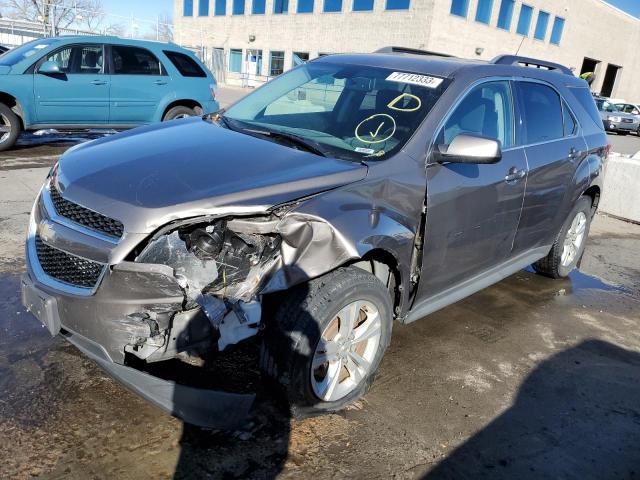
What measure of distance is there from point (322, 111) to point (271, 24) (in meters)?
36.0

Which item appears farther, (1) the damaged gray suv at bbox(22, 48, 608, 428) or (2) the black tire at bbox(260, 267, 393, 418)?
(2) the black tire at bbox(260, 267, 393, 418)

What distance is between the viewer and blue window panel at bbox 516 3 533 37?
34.2m

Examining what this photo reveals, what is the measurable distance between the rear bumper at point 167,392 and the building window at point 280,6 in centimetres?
3660

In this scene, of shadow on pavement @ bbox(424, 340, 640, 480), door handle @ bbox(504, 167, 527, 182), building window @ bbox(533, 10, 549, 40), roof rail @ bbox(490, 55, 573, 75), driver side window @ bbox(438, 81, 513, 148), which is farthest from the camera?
building window @ bbox(533, 10, 549, 40)

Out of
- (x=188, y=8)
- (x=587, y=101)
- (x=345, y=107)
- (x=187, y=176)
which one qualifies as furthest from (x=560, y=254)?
(x=188, y=8)

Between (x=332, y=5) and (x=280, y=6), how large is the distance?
5089 millimetres

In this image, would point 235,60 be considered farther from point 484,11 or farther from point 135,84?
point 135,84

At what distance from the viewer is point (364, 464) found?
8.77 ft

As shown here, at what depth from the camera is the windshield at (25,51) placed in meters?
8.80

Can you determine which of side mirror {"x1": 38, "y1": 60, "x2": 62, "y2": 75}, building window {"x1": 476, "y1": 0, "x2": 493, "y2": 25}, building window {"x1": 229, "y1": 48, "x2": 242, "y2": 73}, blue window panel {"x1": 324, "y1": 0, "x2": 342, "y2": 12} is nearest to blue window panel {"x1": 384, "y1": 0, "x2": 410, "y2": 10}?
blue window panel {"x1": 324, "y1": 0, "x2": 342, "y2": 12}

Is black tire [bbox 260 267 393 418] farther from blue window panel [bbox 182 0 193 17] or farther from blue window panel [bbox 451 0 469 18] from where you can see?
blue window panel [bbox 182 0 193 17]

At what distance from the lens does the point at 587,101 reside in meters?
5.20

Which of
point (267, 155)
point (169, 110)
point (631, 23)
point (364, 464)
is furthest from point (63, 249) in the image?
point (631, 23)

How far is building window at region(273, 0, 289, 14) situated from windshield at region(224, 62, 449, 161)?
3454 centimetres
